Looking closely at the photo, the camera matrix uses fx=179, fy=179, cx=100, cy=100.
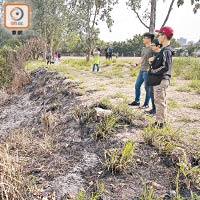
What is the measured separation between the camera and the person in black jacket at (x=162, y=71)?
297 centimetres

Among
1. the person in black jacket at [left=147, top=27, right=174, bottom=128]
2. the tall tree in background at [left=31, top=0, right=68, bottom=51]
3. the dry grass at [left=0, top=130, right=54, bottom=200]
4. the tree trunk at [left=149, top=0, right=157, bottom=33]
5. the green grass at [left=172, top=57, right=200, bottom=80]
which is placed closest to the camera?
the dry grass at [left=0, top=130, right=54, bottom=200]

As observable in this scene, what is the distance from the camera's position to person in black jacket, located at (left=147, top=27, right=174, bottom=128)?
9.76ft

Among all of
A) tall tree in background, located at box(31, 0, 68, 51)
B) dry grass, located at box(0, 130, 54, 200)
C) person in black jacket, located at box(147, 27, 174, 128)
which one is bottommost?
Answer: dry grass, located at box(0, 130, 54, 200)

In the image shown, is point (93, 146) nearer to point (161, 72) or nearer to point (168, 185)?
point (168, 185)

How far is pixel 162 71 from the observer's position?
3006mm

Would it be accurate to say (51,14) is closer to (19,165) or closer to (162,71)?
(162,71)

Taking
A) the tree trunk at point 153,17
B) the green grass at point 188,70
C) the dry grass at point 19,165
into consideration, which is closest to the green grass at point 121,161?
the dry grass at point 19,165

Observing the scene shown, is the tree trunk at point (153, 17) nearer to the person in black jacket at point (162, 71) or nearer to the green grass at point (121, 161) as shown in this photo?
the person in black jacket at point (162, 71)

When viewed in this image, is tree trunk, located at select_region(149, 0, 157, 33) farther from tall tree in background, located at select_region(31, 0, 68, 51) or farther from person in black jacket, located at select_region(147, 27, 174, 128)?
tall tree in background, located at select_region(31, 0, 68, 51)

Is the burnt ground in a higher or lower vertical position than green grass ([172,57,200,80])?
lower

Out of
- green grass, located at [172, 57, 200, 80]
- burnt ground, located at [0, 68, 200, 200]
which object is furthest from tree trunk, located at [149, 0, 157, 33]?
burnt ground, located at [0, 68, 200, 200]

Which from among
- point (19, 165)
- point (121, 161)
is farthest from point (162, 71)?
point (19, 165)

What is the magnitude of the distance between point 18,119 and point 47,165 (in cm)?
427

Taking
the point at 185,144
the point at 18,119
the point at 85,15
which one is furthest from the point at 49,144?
the point at 85,15
